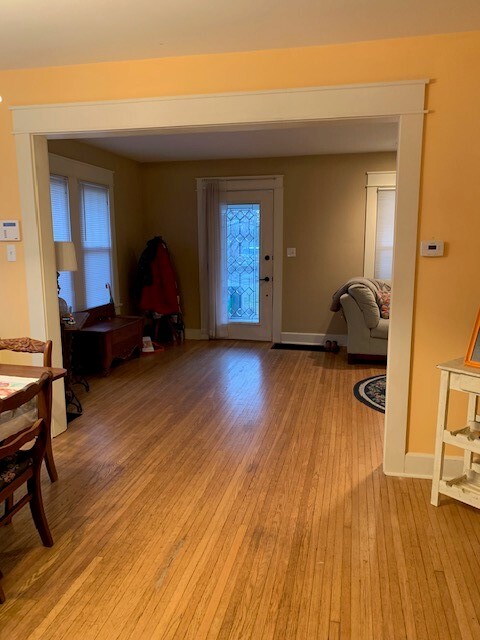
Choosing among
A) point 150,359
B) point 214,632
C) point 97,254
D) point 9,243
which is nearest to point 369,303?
point 150,359

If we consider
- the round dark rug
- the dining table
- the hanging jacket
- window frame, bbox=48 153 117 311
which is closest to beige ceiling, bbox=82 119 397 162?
window frame, bbox=48 153 117 311

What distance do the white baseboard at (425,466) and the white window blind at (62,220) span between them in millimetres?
3562

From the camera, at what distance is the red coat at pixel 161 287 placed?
5.96 metres

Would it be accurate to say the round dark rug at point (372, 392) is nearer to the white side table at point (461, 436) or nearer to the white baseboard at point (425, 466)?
the white baseboard at point (425, 466)

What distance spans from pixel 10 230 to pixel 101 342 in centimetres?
184

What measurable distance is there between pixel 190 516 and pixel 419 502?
1.21 metres

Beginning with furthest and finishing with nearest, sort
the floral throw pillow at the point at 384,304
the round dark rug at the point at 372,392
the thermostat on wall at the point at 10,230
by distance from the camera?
the floral throw pillow at the point at 384,304, the round dark rug at the point at 372,392, the thermostat on wall at the point at 10,230

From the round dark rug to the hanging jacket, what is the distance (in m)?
2.75

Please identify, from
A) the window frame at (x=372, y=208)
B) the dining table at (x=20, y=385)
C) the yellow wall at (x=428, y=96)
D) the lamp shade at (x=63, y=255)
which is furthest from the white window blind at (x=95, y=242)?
the window frame at (x=372, y=208)

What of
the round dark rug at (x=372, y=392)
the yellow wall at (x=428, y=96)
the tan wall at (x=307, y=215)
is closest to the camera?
the yellow wall at (x=428, y=96)

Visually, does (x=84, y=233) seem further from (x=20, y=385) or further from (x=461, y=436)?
(x=461, y=436)

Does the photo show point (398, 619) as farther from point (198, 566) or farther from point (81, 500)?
point (81, 500)

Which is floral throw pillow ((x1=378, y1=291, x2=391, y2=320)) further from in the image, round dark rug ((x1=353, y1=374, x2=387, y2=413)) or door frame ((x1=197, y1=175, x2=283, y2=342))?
door frame ((x1=197, y1=175, x2=283, y2=342))

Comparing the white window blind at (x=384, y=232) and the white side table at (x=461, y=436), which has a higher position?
the white window blind at (x=384, y=232)
